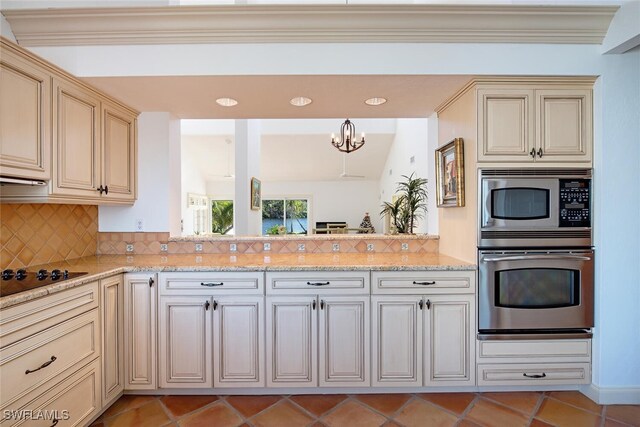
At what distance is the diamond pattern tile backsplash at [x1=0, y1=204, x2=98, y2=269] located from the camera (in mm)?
2020

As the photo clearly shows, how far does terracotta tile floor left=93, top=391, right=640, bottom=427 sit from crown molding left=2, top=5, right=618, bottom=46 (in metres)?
2.49

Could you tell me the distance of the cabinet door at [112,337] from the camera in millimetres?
2012

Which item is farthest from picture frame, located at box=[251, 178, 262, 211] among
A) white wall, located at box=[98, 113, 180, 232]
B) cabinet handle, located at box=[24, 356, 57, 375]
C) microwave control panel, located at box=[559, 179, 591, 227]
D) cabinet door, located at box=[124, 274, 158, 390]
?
microwave control panel, located at box=[559, 179, 591, 227]

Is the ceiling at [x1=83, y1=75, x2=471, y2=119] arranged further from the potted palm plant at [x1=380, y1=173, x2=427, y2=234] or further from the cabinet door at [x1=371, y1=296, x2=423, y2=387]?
the cabinet door at [x1=371, y1=296, x2=423, y2=387]

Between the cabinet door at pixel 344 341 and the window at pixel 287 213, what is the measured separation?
8191mm

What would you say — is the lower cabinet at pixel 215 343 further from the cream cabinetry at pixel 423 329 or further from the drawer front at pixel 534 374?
the drawer front at pixel 534 374

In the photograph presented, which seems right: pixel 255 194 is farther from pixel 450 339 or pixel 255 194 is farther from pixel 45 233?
pixel 450 339

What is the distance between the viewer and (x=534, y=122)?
2.14 metres

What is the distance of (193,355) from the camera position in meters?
2.17

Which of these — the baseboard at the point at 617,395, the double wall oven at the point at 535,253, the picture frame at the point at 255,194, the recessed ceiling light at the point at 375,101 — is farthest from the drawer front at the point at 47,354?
the picture frame at the point at 255,194

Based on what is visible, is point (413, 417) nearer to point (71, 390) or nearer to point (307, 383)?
point (307, 383)

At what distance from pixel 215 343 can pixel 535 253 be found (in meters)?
2.35

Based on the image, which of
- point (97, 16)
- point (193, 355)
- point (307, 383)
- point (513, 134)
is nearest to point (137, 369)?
point (193, 355)

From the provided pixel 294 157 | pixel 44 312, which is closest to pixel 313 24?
pixel 44 312
